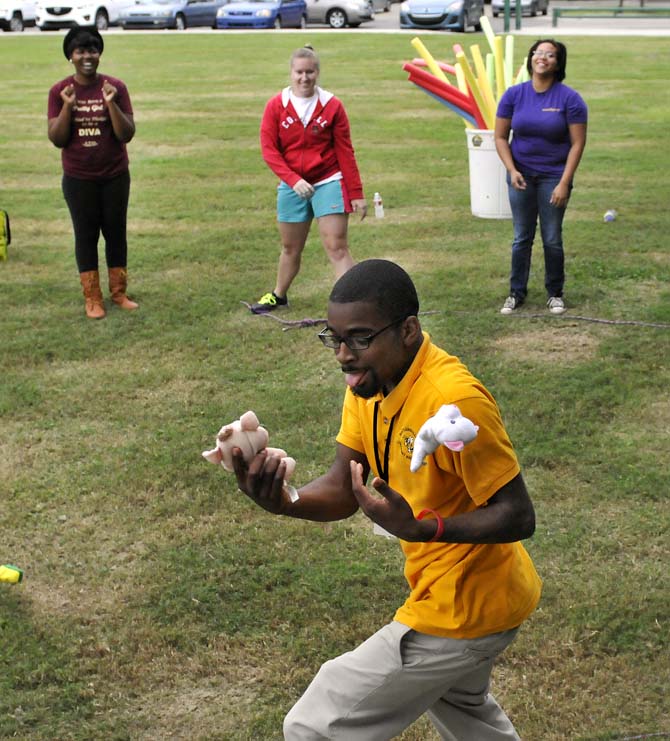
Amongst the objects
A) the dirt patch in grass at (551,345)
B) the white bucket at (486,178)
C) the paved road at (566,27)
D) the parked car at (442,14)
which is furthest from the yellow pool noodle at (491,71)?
the parked car at (442,14)

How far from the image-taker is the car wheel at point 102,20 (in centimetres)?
3509

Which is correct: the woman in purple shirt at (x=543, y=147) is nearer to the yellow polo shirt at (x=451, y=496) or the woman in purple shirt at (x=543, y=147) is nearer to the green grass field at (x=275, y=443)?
the green grass field at (x=275, y=443)

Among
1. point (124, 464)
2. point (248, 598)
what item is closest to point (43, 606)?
point (248, 598)

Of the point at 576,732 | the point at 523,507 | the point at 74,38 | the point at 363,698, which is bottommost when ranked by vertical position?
the point at 576,732

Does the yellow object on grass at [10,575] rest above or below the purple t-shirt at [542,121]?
below

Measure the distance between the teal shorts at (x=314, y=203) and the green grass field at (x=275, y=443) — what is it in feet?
2.51

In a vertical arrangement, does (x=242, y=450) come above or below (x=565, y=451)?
above

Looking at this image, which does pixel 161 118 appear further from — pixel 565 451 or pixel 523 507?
pixel 523 507

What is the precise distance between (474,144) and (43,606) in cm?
721

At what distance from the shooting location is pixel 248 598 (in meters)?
5.17

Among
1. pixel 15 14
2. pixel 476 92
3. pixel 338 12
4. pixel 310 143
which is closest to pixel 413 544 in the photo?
pixel 310 143

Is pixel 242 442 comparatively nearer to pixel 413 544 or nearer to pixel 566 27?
pixel 413 544

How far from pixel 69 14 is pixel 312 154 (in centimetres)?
2826

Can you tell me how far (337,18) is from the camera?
35.3m
